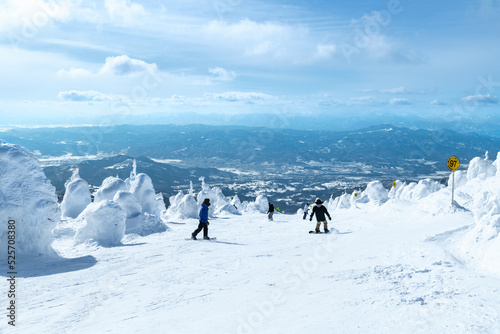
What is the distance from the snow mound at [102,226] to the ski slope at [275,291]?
10.5 feet

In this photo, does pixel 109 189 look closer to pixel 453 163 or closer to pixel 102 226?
pixel 102 226

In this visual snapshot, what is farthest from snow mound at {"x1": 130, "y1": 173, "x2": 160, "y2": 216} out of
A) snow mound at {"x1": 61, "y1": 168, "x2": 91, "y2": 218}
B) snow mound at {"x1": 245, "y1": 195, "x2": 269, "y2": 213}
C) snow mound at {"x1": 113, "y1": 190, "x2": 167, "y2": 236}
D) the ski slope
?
snow mound at {"x1": 245, "y1": 195, "x2": 269, "y2": 213}

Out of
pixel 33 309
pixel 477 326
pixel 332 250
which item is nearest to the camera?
pixel 477 326

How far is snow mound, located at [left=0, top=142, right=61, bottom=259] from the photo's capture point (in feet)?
35.4

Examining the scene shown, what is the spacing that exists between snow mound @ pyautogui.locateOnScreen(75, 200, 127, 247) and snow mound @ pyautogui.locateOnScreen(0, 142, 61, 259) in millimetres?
2572

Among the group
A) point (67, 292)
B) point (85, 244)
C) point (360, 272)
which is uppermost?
point (360, 272)

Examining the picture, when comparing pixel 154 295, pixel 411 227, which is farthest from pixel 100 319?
pixel 411 227

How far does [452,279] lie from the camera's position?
6434 mm

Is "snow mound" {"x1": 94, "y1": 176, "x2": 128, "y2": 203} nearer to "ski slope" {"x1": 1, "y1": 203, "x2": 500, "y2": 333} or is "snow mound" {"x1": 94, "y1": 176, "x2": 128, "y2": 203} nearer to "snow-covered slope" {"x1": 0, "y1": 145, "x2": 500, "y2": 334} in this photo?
"snow-covered slope" {"x1": 0, "y1": 145, "x2": 500, "y2": 334}

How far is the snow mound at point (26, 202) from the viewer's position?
10.8 m

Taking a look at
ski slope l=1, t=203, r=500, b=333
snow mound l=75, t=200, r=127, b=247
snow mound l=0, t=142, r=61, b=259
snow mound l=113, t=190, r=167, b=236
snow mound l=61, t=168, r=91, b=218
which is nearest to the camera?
ski slope l=1, t=203, r=500, b=333

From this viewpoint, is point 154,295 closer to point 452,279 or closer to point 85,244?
point 452,279

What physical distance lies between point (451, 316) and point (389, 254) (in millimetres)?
3596

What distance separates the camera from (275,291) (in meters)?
7.22
